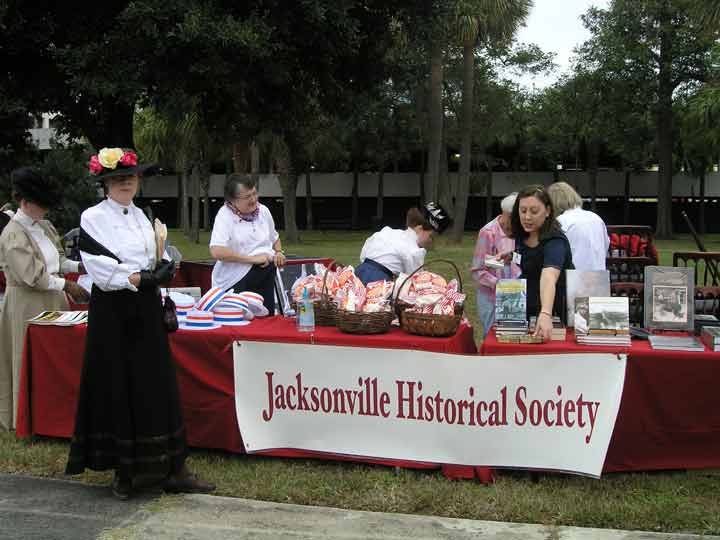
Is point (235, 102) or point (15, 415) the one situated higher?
point (235, 102)

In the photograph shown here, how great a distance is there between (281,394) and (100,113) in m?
6.73

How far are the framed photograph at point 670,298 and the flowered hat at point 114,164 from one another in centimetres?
277

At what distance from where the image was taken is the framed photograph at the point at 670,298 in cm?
427

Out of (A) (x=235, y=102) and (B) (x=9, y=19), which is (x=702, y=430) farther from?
(B) (x=9, y=19)

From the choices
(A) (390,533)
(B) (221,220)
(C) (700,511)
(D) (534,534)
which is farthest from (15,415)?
(C) (700,511)

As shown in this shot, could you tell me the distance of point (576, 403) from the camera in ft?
13.3

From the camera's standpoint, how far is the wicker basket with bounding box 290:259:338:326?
15.0 feet

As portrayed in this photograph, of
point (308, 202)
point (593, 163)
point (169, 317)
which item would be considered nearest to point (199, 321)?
point (169, 317)

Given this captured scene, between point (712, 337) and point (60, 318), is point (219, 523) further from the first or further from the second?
point (712, 337)

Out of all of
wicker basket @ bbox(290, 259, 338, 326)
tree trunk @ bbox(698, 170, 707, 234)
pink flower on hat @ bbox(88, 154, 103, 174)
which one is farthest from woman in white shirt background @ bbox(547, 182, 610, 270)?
tree trunk @ bbox(698, 170, 707, 234)

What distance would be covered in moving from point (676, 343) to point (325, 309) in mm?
1917

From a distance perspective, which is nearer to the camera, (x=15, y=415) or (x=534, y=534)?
(x=534, y=534)

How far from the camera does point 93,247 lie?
3.84 m

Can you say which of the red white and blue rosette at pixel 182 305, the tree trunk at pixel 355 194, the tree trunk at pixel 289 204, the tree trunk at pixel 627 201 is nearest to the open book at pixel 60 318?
the red white and blue rosette at pixel 182 305
